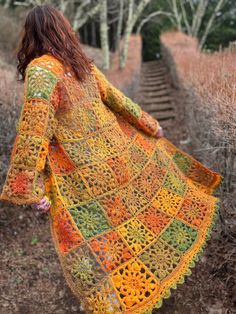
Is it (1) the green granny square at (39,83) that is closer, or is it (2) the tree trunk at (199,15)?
(1) the green granny square at (39,83)

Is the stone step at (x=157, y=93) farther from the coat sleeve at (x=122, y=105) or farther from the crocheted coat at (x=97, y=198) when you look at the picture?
the crocheted coat at (x=97, y=198)

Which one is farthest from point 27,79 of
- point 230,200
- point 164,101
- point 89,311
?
point 164,101

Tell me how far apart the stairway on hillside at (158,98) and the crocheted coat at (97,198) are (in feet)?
16.1

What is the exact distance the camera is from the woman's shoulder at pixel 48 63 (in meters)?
2.07

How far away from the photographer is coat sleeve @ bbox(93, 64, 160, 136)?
2.56 m

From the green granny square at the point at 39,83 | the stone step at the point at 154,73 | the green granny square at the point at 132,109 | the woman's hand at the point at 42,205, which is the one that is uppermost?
the green granny square at the point at 39,83

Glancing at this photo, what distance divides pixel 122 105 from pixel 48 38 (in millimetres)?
736

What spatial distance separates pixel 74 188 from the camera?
2.24m

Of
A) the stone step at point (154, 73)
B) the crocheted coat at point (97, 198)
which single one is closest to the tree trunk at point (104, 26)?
the stone step at point (154, 73)

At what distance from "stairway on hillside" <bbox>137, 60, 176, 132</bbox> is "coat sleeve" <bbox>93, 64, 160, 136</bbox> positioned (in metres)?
4.50

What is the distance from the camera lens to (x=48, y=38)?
7.02 feet

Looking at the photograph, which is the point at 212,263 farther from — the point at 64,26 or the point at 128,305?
the point at 64,26

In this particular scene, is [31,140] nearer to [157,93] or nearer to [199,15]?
[157,93]

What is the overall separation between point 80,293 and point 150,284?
40 cm
